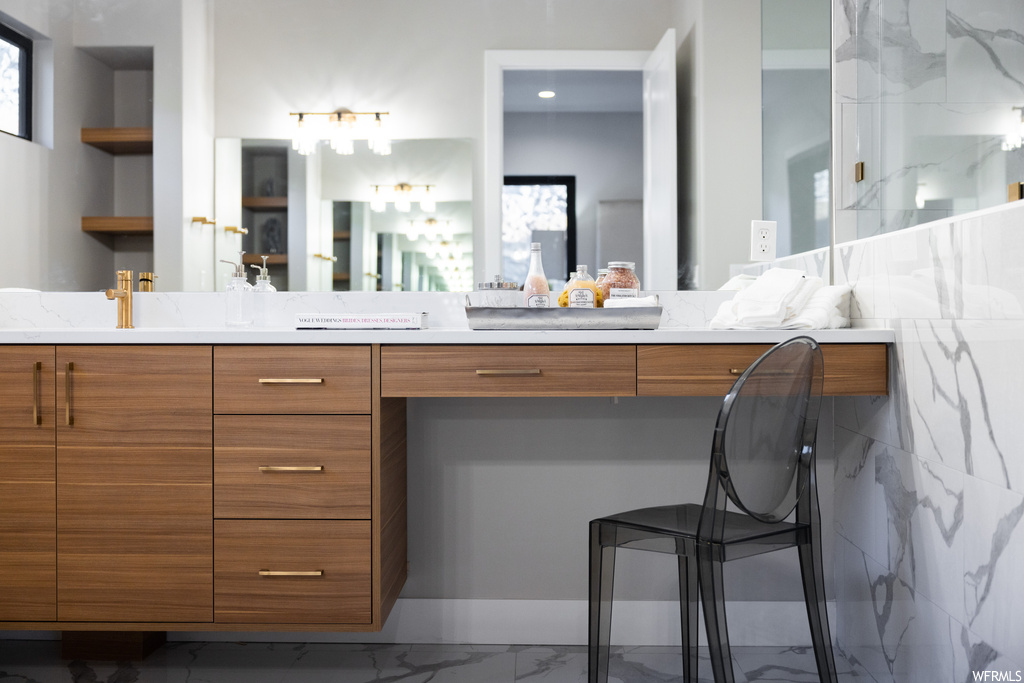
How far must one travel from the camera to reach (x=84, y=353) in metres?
1.72

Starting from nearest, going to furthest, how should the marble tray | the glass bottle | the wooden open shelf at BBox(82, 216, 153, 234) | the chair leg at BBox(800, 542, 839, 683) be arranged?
the chair leg at BBox(800, 542, 839, 683) → the marble tray → the glass bottle → the wooden open shelf at BBox(82, 216, 153, 234)

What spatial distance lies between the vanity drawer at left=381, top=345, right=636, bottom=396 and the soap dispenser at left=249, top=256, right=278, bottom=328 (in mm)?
627

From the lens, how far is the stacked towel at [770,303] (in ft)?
5.96

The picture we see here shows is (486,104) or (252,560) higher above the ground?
(486,104)

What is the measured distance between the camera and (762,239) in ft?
7.07

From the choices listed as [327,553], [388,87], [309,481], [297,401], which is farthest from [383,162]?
[327,553]

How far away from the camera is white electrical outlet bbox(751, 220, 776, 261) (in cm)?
216

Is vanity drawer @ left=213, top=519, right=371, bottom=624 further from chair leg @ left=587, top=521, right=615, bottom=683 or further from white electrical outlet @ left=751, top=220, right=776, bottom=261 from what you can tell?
white electrical outlet @ left=751, top=220, right=776, bottom=261

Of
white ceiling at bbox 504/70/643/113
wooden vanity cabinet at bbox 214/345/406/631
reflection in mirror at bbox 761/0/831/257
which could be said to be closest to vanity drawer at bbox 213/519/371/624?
wooden vanity cabinet at bbox 214/345/406/631

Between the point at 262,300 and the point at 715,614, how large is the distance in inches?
59.5

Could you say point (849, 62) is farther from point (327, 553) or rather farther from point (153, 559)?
point (153, 559)

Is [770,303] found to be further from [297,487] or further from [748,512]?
[297,487]

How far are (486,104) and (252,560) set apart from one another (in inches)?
55.5

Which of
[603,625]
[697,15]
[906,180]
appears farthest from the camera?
[697,15]
